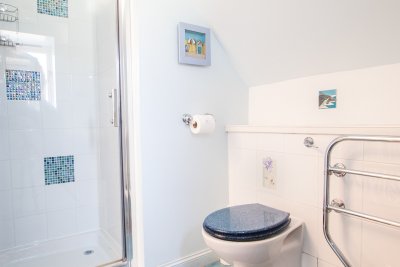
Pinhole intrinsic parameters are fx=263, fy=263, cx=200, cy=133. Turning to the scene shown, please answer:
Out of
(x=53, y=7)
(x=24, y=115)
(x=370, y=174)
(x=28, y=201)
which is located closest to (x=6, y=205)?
(x=28, y=201)

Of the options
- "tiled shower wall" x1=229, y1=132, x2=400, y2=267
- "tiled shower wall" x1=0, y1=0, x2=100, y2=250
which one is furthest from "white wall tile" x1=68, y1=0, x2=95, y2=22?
"tiled shower wall" x1=229, y1=132, x2=400, y2=267

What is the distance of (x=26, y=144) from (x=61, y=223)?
64 centimetres

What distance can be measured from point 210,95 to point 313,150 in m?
0.70

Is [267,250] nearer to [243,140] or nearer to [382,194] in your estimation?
[382,194]

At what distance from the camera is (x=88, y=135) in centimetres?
206

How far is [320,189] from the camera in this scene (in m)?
1.30

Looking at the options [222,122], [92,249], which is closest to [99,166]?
[92,249]

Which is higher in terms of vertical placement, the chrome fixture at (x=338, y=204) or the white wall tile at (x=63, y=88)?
the white wall tile at (x=63, y=88)

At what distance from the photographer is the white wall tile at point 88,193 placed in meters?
2.05

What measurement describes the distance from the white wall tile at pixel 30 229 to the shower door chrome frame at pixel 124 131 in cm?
71

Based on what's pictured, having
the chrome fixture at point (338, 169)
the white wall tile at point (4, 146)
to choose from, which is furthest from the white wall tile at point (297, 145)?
the white wall tile at point (4, 146)

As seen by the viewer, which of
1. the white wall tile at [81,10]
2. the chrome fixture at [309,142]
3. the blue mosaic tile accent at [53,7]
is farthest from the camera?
the white wall tile at [81,10]

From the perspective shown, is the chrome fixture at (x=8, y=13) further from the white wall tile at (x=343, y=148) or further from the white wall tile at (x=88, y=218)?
the white wall tile at (x=343, y=148)

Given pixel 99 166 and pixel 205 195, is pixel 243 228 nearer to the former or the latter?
pixel 205 195
